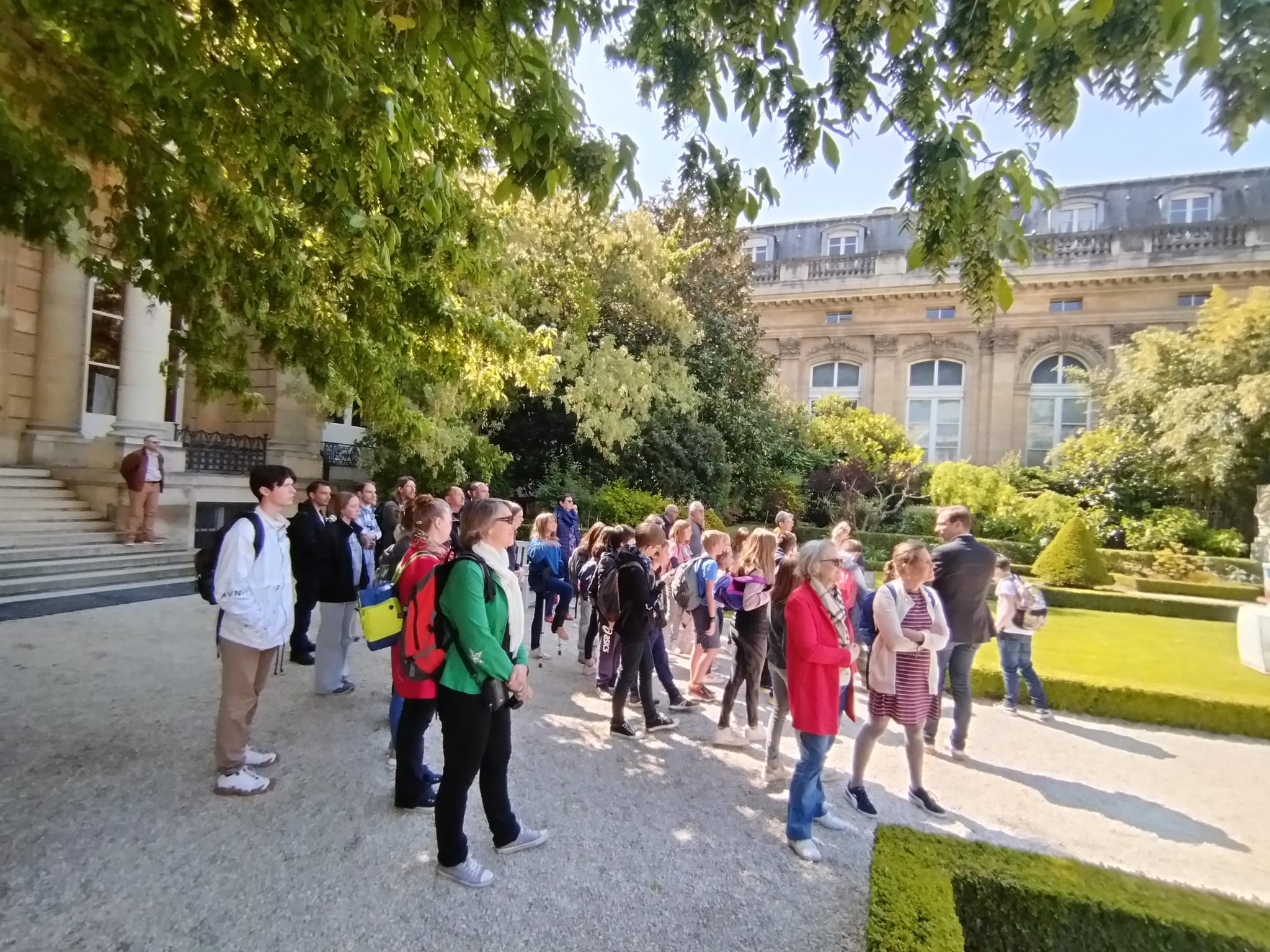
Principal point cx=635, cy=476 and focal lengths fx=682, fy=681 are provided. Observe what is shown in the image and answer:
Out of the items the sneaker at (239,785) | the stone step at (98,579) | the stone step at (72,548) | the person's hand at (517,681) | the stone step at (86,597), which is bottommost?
the sneaker at (239,785)

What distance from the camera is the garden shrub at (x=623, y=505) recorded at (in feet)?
50.3

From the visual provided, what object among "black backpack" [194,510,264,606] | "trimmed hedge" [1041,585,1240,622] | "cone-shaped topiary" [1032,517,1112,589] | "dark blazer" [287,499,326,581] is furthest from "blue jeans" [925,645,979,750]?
"cone-shaped topiary" [1032,517,1112,589]

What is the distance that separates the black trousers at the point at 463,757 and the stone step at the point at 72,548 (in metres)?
9.36

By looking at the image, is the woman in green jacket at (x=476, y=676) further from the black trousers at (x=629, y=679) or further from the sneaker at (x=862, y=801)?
the sneaker at (x=862, y=801)

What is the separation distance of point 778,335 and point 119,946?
102ft

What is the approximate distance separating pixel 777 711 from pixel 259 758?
3438mm

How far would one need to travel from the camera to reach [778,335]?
31328mm

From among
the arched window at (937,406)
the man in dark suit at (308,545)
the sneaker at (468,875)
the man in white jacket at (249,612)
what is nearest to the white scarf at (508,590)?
the sneaker at (468,875)

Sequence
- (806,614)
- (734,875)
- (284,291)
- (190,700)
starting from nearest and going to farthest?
(734,875)
(806,614)
(284,291)
(190,700)

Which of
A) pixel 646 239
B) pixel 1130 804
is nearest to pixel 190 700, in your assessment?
pixel 1130 804

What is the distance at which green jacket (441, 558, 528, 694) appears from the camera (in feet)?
10.3

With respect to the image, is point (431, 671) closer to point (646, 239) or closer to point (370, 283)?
point (370, 283)

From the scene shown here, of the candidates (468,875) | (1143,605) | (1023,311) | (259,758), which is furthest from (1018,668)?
(1023,311)

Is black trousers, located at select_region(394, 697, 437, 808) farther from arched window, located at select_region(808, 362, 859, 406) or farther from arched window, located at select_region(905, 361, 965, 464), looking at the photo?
arched window, located at select_region(905, 361, 965, 464)
